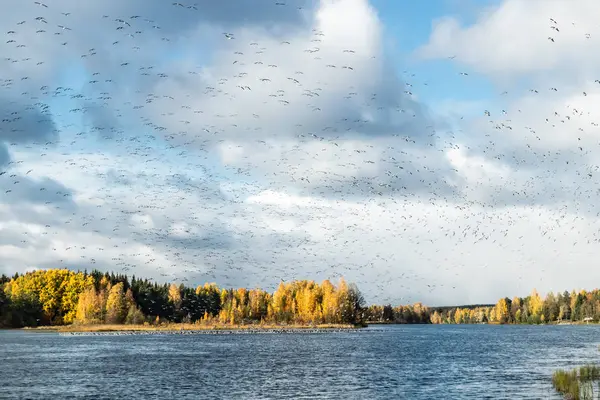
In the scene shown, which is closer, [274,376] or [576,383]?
[576,383]

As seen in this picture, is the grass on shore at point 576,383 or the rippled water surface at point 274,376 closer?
the grass on shore at point 576,383

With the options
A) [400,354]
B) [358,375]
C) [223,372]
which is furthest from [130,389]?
[400,354]

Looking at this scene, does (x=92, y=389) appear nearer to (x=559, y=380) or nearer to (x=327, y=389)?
(x=327, y=389)

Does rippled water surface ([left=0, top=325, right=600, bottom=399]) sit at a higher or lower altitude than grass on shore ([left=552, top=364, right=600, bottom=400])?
lower

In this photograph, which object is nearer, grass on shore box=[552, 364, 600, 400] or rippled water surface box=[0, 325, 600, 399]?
grass on shore box=[552, 364, 600, 400]

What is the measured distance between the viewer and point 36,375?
81.4m

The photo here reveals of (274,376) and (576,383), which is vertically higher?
(576,383)

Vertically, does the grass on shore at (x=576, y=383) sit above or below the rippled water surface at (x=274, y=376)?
above

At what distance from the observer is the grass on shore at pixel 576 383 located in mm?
52322

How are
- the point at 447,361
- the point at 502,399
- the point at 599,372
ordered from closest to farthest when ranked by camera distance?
1. the point at 502,399
2. the point at 599,372
3. the point at 447,361

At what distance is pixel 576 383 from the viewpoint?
181ft

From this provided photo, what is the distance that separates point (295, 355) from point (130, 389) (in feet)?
166

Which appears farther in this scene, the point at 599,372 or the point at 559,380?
the point at 599,372

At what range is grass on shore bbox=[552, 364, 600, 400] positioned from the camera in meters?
52.3
